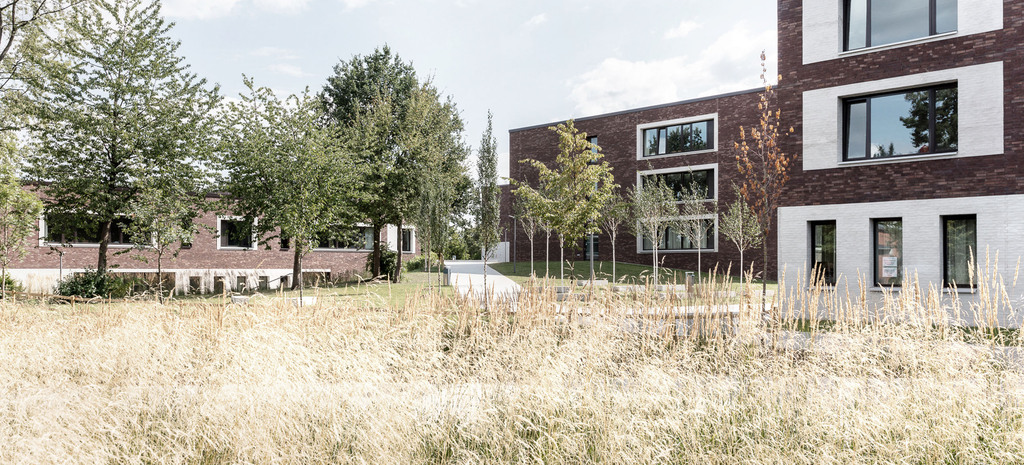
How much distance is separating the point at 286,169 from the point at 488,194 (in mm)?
7205

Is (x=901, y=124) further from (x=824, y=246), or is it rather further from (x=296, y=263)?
(x=296, y=263)

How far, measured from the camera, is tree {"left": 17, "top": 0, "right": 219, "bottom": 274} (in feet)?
64.6

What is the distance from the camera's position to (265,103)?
906 inches

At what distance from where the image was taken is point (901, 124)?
14180 mm

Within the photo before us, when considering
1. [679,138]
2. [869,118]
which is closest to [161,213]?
[869,118]

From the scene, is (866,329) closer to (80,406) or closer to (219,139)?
(80,406)

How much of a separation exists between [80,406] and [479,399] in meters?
3.60

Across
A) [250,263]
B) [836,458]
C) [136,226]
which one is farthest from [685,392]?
[250,263]

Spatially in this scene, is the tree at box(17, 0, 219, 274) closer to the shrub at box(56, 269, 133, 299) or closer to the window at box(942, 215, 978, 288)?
the shrub at box(56, 269, 133, 299)

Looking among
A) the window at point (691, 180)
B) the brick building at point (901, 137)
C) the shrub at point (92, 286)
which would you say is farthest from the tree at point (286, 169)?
the window at point (691, 180)

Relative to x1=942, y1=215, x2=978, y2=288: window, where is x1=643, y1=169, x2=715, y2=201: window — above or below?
above

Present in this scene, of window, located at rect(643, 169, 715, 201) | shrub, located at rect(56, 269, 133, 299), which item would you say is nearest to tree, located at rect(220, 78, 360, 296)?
shrub, located at rect(56, 269, 133, 299)

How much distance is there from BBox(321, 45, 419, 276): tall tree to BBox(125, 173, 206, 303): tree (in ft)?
21.0

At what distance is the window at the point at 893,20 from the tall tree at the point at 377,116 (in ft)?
56.2
